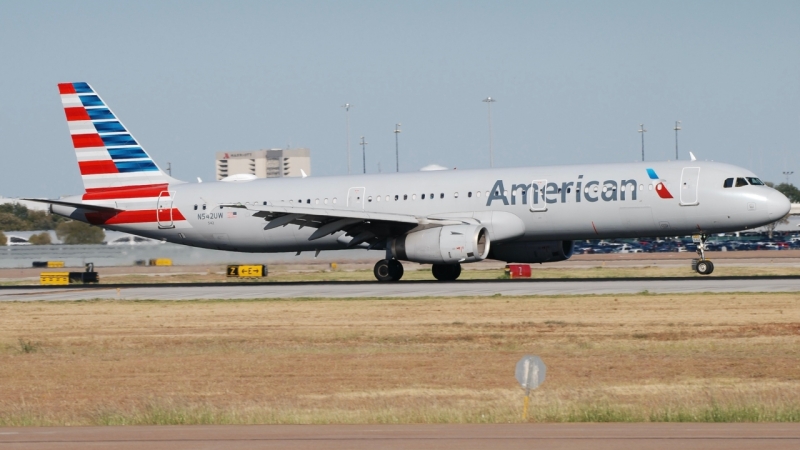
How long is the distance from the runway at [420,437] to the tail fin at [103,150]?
3426 cm

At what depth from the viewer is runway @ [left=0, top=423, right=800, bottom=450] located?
450 inches

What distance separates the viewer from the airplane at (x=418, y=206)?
126 feet

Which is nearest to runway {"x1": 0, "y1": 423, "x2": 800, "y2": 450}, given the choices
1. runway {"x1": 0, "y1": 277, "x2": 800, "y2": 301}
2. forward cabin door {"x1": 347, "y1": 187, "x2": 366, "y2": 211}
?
runway {"x1": 0, "y1": 277, "x2": 800, "y2": 301}

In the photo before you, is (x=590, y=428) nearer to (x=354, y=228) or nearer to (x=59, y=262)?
(x=354, y=228)

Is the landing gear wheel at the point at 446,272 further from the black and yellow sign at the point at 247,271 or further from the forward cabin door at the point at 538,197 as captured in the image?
the black and yellow sign at the point at 247,271

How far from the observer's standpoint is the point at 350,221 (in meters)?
40.7

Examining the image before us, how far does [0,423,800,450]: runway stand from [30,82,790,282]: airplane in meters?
26.0

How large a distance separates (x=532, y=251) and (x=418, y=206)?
4.67 metres

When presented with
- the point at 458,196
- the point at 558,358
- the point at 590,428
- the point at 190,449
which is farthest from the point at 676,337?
the point at 458,196

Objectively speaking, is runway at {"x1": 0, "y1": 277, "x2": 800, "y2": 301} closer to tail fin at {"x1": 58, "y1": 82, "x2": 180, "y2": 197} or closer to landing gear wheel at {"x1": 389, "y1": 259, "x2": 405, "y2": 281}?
landing gear wheel at {"x1": 389, "y1": 259, "x2": 405, "y2": 281}

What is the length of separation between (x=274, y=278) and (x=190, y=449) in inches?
1745

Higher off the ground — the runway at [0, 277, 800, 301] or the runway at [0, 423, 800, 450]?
the runway at [0, 277, 800, 301]

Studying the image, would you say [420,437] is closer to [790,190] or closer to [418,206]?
[418,206]

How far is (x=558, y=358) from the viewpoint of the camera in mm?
21156
